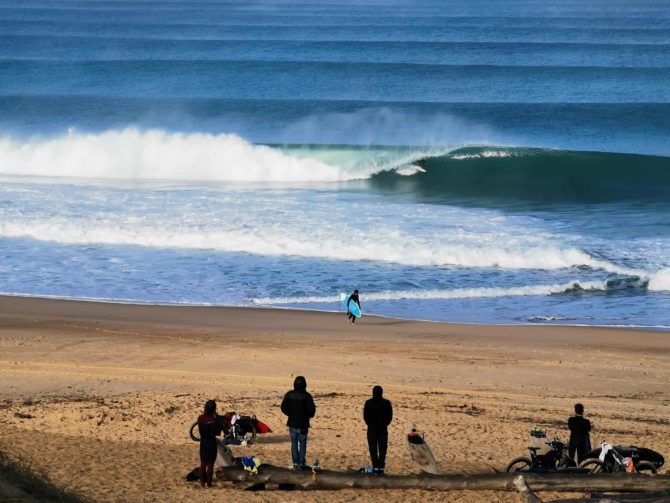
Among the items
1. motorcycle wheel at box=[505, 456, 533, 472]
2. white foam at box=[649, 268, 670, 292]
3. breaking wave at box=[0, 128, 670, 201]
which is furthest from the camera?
breaking wave at box=[0, 128, 670, 201]

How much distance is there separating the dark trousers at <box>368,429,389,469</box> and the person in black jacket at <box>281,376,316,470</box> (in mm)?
648

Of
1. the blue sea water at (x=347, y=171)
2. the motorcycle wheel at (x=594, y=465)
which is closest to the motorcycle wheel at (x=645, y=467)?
the motorcycle wheel at (x=594, y=465)

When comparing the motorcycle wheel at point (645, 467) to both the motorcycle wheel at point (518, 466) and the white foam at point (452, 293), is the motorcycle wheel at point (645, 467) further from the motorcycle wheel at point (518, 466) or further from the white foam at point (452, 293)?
the white foam at point (452, 293)

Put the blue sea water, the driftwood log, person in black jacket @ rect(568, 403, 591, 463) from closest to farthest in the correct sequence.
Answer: the driftwood log
person in black jacket @ rect(568, 403, 591, 463)
the blue sea water

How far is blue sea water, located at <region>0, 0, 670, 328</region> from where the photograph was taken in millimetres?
22781

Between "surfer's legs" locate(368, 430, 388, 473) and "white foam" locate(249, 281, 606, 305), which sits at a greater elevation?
"white foam" locate(249, 281, 606, 305)

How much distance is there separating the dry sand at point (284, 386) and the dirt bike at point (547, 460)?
465 millimetres

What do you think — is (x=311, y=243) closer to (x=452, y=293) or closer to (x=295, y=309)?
(x=452, y=293)

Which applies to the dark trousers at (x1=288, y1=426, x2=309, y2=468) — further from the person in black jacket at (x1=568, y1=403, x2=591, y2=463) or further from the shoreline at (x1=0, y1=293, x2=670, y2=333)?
the shoreline at (x1=0, y1=293, x2=670, y2=333)

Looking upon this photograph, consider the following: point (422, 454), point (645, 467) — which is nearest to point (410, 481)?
point (422, 454)

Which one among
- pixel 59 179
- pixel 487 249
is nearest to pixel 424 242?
pixel 487 249

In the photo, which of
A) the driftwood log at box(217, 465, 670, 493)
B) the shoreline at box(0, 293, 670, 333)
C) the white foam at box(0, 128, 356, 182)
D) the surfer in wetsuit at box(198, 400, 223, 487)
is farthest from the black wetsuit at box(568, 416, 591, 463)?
the white foam at box(0, 128, 356, 182)

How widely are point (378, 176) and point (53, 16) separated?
84.2m

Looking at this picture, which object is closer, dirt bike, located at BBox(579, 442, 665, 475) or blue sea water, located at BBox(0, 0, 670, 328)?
dirt bike, located at BBox(579, 442, 665, 475)
